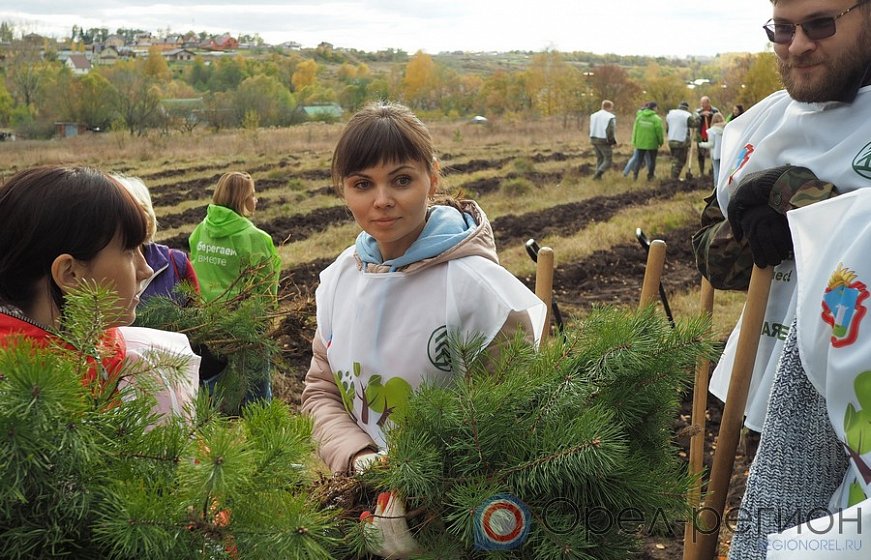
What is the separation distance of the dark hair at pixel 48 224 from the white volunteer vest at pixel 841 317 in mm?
1287

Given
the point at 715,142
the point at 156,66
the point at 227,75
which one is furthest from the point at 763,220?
the point at 156,66

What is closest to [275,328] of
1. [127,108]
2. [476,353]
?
[476,353]

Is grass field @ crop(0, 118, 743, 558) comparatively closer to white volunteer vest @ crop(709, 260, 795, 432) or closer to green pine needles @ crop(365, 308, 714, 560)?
green pine needles @ crop(365, 308, 714, 560)

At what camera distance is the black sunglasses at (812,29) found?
6.03 ft

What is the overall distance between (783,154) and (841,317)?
79cm

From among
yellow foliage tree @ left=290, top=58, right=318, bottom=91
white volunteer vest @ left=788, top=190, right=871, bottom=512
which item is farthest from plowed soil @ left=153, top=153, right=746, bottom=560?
yellow foliage tree @ left=290, top=58, right=318, bottom=91

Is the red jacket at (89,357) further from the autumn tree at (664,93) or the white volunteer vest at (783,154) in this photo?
the autumn tree at (664,93)

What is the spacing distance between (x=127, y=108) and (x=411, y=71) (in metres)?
48.5

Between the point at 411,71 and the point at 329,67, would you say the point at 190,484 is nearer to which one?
the point at 411,71

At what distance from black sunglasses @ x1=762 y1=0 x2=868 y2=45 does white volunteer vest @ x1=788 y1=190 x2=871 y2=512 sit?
0.58m

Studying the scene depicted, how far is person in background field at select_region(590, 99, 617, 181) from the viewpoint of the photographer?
16984 millimetres

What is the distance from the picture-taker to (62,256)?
145 cm

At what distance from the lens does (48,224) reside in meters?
1.44

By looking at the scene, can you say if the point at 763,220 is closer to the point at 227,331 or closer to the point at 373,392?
the point at 373,392
